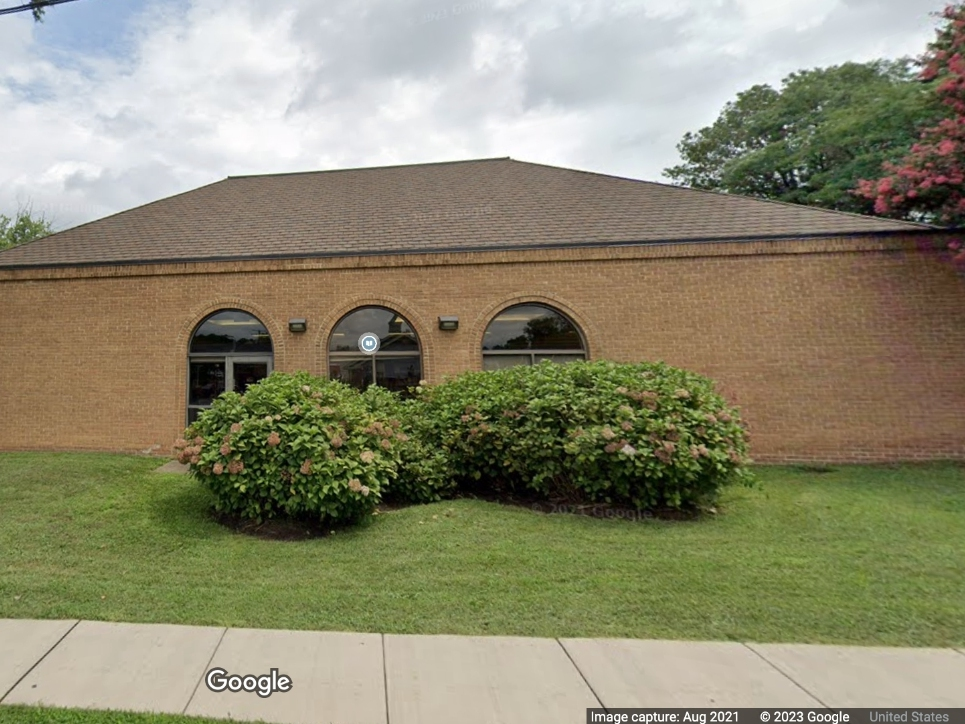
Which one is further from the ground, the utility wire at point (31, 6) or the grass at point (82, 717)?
the utility wire at point (31, 6)

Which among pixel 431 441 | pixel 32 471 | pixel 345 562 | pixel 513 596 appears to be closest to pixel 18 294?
pixel 32 471

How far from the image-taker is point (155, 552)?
4594 millimetres

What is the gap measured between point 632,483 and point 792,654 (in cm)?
291

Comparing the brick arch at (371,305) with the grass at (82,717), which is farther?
the brick arch at (371,305)

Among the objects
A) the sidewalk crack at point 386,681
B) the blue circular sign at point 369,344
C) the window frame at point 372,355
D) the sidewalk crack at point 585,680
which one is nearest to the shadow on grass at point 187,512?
the sidewalk crack at point 386,681

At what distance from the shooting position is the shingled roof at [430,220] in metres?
9.93

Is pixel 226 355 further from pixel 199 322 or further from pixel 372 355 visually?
pixel 372 355

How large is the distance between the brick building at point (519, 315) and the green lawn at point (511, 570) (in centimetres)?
315

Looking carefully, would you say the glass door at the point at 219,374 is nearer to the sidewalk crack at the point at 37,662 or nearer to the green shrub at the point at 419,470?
the green shrub at the point at 419,470

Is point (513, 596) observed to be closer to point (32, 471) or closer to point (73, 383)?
point (32, 471)

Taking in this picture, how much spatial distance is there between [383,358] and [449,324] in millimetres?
1654

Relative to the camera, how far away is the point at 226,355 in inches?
398

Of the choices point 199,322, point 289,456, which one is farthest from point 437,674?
point 199,322

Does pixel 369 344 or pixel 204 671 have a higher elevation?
pixel 369 344
